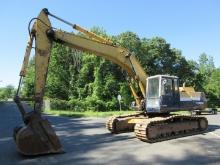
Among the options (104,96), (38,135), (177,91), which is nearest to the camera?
(38,135)

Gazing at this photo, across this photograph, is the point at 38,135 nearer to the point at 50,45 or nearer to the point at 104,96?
the point at 50,45

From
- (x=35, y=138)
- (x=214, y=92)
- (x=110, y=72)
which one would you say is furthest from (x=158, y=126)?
(x=214, y=92)

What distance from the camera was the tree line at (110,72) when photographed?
5966cm

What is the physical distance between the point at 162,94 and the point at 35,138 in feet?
22.0

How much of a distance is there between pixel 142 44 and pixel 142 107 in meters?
49.5

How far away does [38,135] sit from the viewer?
12680 millimetres

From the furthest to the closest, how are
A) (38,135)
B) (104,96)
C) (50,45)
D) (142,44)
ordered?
(142,44), (104,96), (50,45), (38,135)

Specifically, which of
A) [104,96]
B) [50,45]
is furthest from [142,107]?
[104,96]

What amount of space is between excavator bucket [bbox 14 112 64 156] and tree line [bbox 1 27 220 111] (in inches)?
1684

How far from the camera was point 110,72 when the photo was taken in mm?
61344

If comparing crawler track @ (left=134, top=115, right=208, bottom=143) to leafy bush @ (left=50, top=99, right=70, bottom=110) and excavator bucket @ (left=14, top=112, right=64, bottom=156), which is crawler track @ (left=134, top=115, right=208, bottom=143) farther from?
leafy bush @ (left=50, top=99, right=70, bottom=110)

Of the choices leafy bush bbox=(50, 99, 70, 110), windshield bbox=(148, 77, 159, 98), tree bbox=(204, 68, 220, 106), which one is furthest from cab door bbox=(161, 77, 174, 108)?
tree bbox=(204, 68, 220, 106)

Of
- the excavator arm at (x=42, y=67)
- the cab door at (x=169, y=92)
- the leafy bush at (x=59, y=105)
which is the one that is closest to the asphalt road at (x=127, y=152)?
the excavator arm at (x=42, y=67)

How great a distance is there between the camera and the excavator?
42.1ft
